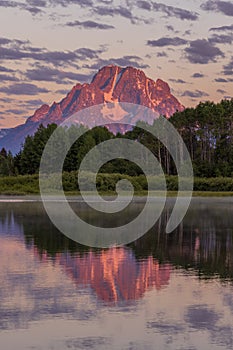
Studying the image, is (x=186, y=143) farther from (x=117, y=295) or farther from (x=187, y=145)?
(x=117, y=295)

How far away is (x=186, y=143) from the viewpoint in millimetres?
107188

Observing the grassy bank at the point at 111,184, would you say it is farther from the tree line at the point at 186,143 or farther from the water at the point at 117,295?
the water at the point at 117,295

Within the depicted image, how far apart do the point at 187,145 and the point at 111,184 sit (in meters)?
27.4

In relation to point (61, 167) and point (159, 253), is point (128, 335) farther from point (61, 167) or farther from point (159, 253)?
point (61, 167)

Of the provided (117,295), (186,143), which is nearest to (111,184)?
(186,143)

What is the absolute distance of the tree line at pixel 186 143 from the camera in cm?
9969

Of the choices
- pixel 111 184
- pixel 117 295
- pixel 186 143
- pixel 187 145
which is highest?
pixel 186 143

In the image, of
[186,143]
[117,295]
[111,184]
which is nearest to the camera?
[117,295]

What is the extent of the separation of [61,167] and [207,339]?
292 feet

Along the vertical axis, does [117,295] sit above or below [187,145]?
below

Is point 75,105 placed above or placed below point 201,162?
above

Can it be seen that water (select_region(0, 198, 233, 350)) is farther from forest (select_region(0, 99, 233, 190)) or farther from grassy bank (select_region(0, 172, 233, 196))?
forest (select_region(0, 99, 233, 190))

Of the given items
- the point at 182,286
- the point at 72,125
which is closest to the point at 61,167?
the point at 72,125

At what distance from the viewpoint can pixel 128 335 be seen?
1221cm
